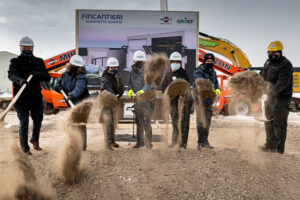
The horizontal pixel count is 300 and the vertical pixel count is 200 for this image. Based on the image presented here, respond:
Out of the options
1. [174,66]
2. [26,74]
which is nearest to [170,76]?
[174,66]

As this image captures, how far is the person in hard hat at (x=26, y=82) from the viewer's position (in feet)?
11.8

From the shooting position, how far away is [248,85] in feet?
11.6

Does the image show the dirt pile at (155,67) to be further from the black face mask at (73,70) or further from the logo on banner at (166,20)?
the logo on banner at (166,20)

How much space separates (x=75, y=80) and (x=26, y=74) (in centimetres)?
75

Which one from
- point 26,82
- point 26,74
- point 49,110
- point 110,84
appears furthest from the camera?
point 49,110

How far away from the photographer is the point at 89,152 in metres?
2.83

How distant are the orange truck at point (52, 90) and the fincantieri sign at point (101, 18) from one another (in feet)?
9.27

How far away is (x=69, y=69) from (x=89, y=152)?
1.56 m

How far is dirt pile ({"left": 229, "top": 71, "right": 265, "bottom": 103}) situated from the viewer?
3.52 m

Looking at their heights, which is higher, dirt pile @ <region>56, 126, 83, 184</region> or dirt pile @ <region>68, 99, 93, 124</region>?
dirt pile @ <region>68, 99, 93, 124</region>

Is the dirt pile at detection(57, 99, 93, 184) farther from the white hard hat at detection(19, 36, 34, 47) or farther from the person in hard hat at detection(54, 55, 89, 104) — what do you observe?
the white hard hat at detection(19, 36, 34, 47)

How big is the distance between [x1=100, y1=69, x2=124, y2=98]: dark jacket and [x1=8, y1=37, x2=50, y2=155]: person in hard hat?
92 cm

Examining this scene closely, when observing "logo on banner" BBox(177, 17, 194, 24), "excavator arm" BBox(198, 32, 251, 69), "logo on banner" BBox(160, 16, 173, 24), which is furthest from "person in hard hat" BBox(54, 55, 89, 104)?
"excavator arm" BBox(198, 32, 251, 69)

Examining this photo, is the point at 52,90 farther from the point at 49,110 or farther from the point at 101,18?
the point at 101,18
